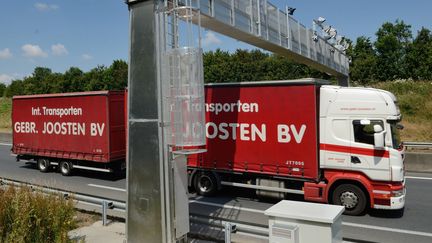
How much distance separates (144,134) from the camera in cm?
719

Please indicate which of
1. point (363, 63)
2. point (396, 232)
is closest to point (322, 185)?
point (396, 232)

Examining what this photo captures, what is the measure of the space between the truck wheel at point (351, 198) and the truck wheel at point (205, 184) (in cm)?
356

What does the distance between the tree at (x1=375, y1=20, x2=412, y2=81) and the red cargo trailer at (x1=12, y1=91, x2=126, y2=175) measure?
1419 inches

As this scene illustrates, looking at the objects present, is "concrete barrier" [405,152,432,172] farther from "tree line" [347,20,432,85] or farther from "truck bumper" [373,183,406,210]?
"tree line" [347,20,432,85]

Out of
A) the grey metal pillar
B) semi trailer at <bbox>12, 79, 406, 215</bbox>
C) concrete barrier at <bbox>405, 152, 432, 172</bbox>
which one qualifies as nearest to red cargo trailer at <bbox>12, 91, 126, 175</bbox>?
semi trailer at <bbox>12, 79, 406, 215</bbox>

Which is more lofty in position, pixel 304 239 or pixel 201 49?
pixel 201 49

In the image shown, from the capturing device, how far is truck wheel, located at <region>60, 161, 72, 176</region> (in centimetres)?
1624

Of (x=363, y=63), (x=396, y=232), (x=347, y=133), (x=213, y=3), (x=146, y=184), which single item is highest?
(x=363, y=63)

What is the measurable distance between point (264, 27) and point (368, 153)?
4.92m

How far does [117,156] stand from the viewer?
15172 mm

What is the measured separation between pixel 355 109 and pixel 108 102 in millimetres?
8793

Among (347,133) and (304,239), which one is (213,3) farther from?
(304,239)

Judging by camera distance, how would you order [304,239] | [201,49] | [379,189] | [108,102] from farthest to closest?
Answer: [108,102] < [379,189] < [201,49] < [304,239]

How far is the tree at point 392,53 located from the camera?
44406mm
